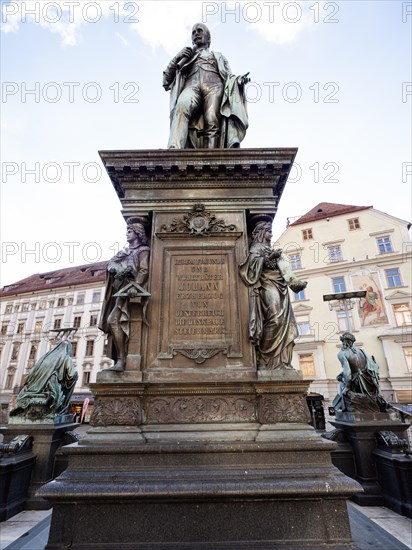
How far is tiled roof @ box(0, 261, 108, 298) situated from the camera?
45.4 metres

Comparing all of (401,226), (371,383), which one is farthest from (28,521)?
(401,226)

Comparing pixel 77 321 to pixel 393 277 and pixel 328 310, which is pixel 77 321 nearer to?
pixel 328 310

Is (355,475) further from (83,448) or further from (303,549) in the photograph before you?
(83,448)

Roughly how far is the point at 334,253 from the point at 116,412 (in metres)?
34.0

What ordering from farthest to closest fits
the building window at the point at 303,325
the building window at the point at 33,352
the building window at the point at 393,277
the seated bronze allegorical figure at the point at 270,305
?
the building window at the point at 33,352 < the building window at the point at 303,325 < the building window at the point at 393,277 < the seated bronze allegorical figure at the point at 270,305

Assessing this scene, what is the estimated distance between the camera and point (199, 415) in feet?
14.1

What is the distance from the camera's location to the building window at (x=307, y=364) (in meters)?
30.7

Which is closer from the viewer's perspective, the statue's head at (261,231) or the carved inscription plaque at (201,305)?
the carved inscription plaque at (201,305)

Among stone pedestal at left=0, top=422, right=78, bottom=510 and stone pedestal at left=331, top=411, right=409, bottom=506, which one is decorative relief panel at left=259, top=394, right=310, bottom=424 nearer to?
stone pedestal at left=331, top=411, right=409, bottom=506

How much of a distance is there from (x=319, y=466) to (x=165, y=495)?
1.87 m

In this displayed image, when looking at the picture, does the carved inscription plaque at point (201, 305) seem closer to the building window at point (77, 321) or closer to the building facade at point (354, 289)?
the building facade at point (354, 289)

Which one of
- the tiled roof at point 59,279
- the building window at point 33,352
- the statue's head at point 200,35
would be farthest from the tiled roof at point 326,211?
the building window at point 33,352

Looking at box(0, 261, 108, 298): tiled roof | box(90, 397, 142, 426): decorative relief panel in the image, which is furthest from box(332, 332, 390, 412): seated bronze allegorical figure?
box(0, 261, 108, 298): tiled roof

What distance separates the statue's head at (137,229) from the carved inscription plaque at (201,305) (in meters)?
0.56
